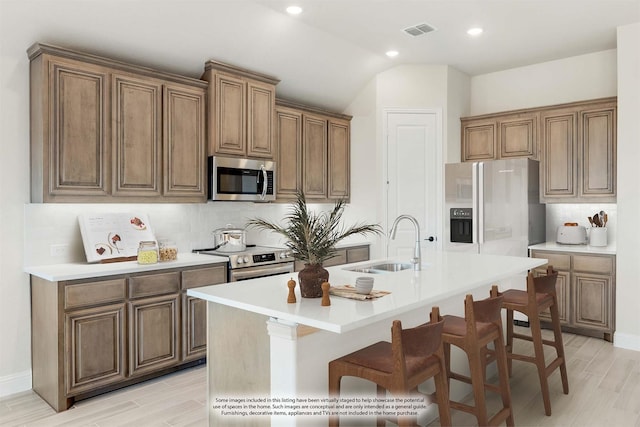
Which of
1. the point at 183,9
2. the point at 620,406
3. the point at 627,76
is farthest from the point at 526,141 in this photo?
the point at 183,9

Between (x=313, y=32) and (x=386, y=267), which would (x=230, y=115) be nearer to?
(x=313, y=32)

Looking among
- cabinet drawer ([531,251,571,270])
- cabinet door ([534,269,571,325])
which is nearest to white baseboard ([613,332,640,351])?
cabinet door ([534,269,571,325])

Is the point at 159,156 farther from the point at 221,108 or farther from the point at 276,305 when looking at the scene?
the point at 276,305

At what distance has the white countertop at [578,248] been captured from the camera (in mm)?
4410

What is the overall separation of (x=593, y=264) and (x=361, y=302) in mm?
3455

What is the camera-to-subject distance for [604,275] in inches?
173

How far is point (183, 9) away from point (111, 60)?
70 cm

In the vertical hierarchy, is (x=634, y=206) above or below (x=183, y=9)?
below

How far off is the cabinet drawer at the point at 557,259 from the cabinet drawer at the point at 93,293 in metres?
4.02

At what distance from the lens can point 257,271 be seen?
13.3 feet

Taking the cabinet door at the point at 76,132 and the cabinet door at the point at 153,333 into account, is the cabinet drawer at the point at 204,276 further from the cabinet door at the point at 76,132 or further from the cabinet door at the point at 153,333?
the cabinet door at the point at 76,132

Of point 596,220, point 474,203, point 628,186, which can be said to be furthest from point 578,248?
point 474,203

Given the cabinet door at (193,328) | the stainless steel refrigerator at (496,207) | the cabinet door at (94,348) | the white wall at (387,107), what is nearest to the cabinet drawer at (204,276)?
the cabinet door at (193,328)

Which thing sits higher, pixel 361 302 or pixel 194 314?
pixel 361 302
